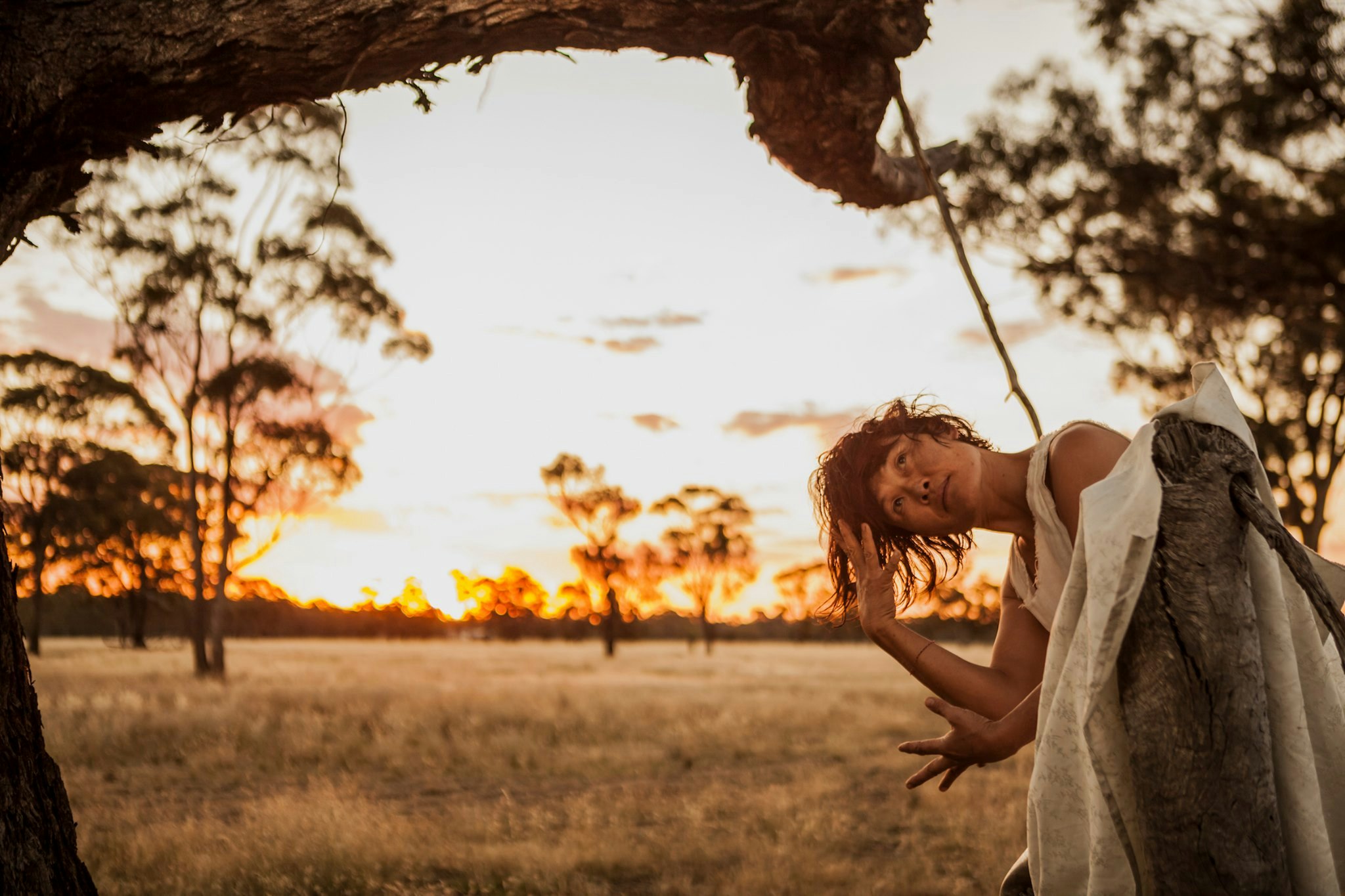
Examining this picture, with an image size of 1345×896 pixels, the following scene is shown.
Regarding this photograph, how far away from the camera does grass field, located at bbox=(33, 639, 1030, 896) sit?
5148 mm

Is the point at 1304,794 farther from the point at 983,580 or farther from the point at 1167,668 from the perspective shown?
the point at 983,580

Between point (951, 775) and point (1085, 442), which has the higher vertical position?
point (1085, 442)

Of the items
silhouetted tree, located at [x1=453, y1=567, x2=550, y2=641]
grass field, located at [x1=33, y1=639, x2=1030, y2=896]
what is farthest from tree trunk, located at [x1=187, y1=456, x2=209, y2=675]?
silhouetted tree, located at [x1=453, y1=567, x2=550, y2=641]

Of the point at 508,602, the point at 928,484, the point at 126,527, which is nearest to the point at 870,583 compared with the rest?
the point at 928,484

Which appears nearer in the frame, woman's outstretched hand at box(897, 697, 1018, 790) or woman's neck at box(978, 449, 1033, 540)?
woman's outstretched hand at box(897, 697, 1018, 790)

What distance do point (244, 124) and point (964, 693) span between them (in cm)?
1504

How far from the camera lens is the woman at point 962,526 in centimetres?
207

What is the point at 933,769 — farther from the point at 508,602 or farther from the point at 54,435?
the point at 508,602

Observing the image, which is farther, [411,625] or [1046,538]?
[411,625]

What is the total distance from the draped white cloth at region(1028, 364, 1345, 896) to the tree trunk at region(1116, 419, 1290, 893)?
42mm

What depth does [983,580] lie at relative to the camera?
4316 cm

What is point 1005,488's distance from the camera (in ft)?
7.33

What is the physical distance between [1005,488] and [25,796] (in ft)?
8.02

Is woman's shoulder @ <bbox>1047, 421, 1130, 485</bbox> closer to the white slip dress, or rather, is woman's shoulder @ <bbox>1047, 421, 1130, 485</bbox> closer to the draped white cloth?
the white slip dress
